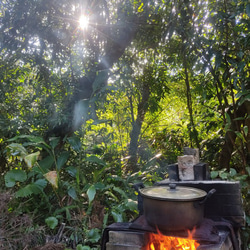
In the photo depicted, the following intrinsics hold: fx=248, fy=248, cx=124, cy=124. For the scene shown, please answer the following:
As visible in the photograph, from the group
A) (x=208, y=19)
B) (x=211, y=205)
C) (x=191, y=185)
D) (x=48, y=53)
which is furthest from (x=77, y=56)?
(x=211, y=205)

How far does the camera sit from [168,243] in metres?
1.69

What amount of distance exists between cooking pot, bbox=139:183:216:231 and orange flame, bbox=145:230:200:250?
3.8 inches

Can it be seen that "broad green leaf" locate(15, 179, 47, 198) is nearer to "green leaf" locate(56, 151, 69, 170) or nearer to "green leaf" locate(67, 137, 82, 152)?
"green leaf" locate(56, 151, 69, 170)

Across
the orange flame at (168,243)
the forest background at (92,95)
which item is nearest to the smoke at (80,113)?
the forest background at (92,95)

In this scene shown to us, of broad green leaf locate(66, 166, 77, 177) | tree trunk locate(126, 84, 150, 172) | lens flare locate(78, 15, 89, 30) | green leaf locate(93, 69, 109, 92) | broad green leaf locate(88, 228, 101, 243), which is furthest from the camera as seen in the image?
tree trunk locate(126, 84, 150, 172)

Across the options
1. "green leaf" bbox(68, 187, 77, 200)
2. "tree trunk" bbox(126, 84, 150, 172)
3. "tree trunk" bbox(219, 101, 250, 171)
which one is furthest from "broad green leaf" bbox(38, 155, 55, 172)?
"tree trunk" bbox(219, 101, 250, 171)

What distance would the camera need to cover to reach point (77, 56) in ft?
10.0

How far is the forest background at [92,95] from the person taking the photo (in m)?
2.30

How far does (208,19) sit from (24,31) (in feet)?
6.61

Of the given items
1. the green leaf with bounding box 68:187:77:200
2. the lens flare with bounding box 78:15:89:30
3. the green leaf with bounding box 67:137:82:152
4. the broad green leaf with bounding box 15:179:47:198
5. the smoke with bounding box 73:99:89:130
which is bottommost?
the green leaf with bounding box 68:187:77:200

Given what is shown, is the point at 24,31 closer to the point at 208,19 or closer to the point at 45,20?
the point at 45,20

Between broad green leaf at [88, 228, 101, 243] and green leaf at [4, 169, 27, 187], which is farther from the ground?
green leaf at [4, 169, 27, 187]

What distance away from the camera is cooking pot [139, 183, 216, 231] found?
1.47m

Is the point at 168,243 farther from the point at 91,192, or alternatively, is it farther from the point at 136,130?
the point at 136,130
